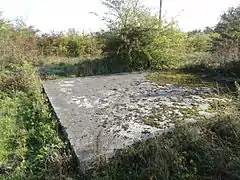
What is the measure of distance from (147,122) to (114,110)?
890 mm

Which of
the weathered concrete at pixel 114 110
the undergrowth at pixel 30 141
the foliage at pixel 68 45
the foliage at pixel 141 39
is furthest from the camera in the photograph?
the foliage at pixel 68 45

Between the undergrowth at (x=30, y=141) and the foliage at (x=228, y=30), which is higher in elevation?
the foliage at (x=228, y=30)

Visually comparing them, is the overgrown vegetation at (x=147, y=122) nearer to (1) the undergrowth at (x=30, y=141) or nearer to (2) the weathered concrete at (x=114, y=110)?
(1) the undergrowth at (x=30, y=141)

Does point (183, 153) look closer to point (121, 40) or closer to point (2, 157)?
point (2, 157)

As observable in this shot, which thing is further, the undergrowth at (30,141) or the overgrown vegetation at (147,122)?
the undergrowth at (30,141)

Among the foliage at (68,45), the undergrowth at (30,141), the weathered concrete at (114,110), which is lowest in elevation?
the undergrowth at (30,141)

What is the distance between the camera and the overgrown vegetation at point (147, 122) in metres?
3.09

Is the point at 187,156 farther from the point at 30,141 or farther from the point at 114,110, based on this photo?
the point at 30,141

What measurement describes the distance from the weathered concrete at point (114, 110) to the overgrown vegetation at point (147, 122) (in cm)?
25

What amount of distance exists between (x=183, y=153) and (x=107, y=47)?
24.4ft

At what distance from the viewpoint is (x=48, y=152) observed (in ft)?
12.5

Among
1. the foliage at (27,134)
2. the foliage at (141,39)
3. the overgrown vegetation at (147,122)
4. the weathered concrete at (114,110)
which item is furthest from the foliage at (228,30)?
the foliage at (27,134)

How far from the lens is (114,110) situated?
5.18 meters

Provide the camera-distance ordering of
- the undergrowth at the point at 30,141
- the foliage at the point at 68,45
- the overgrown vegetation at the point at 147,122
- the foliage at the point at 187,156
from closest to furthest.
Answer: the foliage at the point at 187,156 → the overgrown vegetation at the point at 147,122 → the undergrowth at the point at 30,141 → the foliage at the point at 68,45
